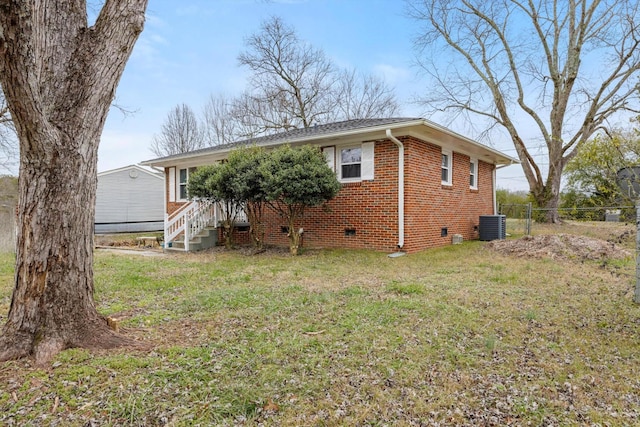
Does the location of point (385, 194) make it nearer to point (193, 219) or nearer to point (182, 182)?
point (193, 219)

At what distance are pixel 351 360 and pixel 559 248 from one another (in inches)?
288

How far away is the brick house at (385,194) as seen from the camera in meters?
8.74

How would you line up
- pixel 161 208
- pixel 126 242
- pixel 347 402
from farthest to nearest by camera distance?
pixel 161 208 → pixel 126 242 → pixel 347 402

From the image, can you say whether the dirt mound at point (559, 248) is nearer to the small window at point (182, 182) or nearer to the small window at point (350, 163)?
the small window at point (350, 163)

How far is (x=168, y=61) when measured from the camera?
42.4ft

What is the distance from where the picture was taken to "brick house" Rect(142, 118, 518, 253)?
8742 mm

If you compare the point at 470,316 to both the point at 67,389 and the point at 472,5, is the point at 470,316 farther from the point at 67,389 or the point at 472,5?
the point at 472,5

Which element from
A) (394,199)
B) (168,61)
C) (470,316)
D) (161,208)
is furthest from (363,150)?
(161,208)

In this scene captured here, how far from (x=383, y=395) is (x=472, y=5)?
65.0ft

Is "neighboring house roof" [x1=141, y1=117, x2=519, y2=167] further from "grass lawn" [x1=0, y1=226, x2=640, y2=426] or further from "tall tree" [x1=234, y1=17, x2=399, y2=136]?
"tall tree" [x1=234, y1=17, x2=399, y2=136]

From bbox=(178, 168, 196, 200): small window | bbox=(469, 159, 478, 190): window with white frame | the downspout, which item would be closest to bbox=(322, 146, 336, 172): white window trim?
the downspout

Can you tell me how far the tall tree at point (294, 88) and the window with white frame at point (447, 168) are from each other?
15.1 meters

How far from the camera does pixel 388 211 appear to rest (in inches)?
350

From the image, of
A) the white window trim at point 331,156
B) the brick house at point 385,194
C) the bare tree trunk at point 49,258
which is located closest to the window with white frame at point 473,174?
the brick house at point 385,194
